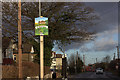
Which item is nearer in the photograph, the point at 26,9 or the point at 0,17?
the point at 0,17

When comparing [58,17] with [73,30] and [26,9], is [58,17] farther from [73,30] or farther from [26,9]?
[26,9]

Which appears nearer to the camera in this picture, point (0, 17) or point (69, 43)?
point (0, 17)

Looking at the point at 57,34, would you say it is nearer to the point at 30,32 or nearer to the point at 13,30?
the point at 30,32

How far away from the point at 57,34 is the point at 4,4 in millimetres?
8796

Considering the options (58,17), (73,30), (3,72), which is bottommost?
(3,72)

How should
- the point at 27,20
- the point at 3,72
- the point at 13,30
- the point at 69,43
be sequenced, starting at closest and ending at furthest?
the point at 3,72 < the point at 13,30 < the point at 27,20 < the point at 69,43

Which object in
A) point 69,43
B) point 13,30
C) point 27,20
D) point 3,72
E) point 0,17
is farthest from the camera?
point 69,43

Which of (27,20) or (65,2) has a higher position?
(65,2)

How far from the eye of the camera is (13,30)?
26547 millimetres

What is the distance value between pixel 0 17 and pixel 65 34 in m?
9.82

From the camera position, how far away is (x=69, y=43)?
3044 cm

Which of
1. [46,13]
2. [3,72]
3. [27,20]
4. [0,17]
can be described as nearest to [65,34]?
[46,13]

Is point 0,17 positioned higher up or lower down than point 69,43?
higher up

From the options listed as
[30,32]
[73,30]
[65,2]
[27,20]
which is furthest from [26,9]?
[73,30]
